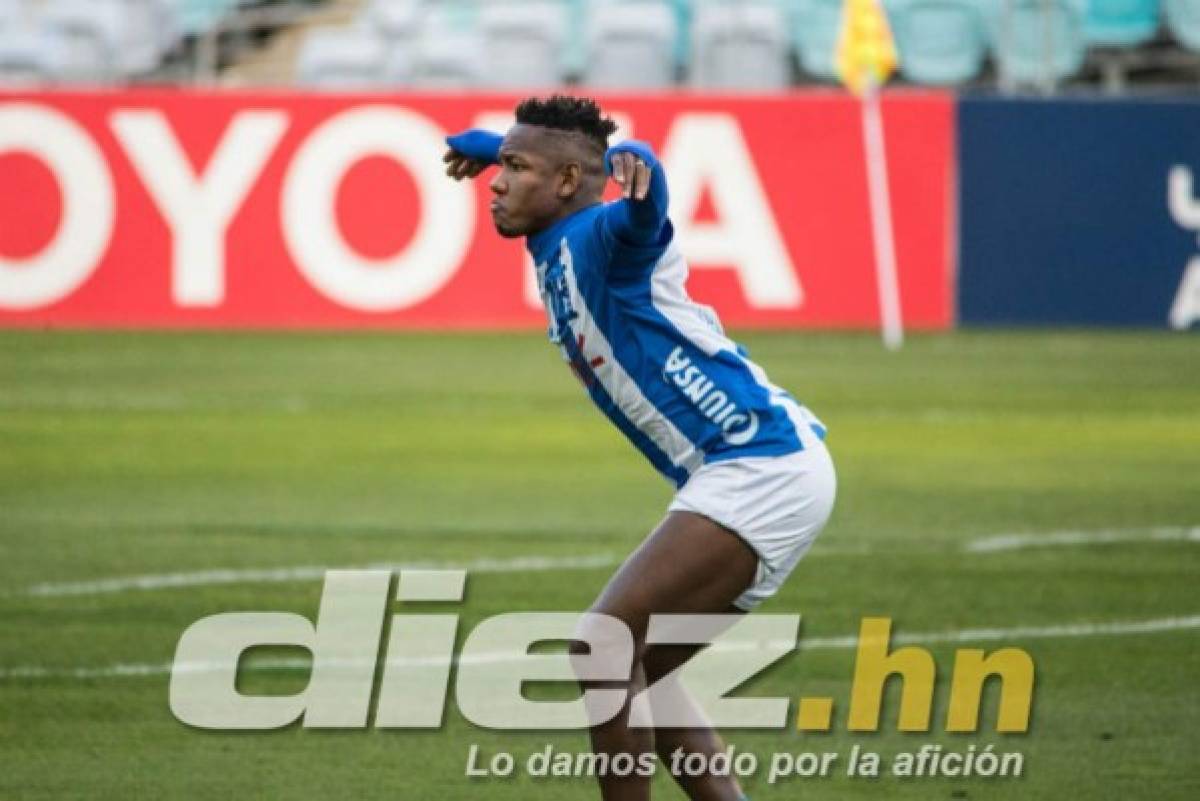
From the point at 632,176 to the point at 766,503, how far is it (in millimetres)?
928

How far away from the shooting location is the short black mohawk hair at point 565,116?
6.30m

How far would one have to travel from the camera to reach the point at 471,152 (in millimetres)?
7148

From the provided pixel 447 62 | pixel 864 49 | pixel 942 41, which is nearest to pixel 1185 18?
pixel 942 41

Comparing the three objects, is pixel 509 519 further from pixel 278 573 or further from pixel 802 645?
pixel 802 645

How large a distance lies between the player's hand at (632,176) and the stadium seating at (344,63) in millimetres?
19793

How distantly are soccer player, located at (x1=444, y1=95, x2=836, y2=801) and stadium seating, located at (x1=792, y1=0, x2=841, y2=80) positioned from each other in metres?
20.9

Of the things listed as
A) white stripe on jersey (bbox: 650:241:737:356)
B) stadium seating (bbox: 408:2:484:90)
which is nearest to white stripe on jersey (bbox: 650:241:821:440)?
A: white stripe on jersey (bbox: 650:241:737:356)

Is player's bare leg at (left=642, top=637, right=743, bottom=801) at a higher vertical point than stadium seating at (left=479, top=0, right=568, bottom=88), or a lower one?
higher

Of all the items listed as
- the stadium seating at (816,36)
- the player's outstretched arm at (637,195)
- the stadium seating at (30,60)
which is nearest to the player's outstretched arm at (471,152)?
the player's outstretched arm at (637,195)

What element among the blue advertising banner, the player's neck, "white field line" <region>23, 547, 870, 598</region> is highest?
the player's neck

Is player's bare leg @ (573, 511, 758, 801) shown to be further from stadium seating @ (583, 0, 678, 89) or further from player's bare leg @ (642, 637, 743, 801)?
stadium seating @ (583, 0, 678, 89)

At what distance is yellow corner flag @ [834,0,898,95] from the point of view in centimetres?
2311

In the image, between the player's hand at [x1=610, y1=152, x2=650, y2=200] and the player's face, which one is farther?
the player's face

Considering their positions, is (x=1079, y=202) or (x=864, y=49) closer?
(x=864, y=49)
